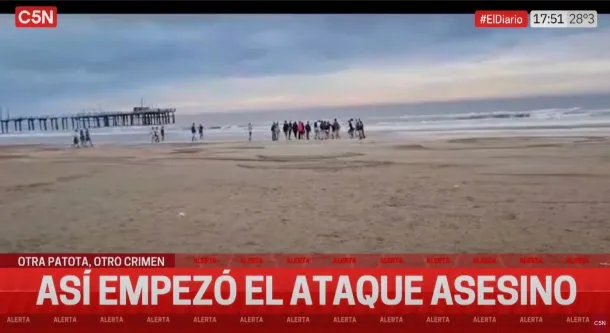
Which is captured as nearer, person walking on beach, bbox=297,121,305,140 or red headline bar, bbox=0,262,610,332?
red headline bar, bbox=0,262,610,332

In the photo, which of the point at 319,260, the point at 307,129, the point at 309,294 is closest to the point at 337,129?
the point at 307,129

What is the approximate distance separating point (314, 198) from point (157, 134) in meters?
0.76

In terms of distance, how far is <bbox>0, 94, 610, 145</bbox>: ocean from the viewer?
2.33m

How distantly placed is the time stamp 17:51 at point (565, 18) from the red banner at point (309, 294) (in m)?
0.96

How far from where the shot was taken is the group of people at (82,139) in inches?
92.1

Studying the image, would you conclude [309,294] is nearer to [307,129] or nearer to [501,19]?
[307,129]

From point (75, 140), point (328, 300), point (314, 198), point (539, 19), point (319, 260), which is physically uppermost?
point (539, 19)

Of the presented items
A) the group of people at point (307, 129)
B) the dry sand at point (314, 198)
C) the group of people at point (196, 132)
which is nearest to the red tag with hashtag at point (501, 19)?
the dry sand at point (314, 198)

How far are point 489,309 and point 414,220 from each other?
469 mm

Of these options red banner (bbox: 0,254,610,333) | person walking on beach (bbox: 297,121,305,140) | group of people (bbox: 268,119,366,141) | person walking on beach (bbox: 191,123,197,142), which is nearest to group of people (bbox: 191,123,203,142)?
person walking on beach (bbox: 191,123,197,142)

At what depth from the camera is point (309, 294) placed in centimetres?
220

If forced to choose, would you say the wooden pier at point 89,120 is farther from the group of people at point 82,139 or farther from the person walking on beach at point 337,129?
the person walking on beach at point 337,129

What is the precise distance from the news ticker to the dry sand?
495 millimetres

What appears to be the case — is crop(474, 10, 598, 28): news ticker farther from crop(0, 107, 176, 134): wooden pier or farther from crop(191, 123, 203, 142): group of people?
crop(0, 107, 176, 134): wooden pier
